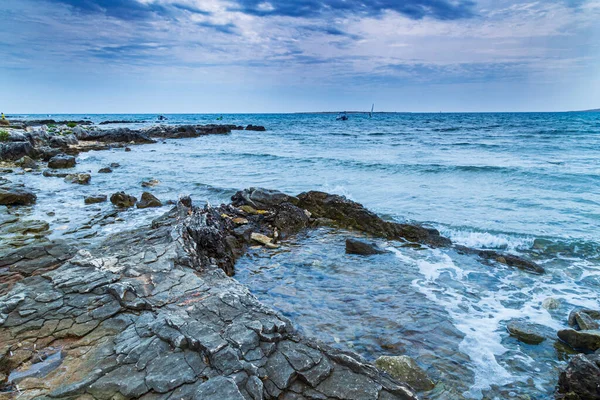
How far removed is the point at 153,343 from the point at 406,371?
3673 mm

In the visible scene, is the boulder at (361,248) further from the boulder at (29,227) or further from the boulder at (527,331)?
the boulder at (29,227)

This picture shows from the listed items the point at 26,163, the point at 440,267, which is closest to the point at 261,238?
the point at 440,267

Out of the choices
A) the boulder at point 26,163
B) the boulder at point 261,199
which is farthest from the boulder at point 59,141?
the boulder at point 261,199

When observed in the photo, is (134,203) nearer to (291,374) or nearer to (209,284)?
(209,284)

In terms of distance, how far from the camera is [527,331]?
6.64 m

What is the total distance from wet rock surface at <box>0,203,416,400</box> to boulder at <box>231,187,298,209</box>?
7375mm

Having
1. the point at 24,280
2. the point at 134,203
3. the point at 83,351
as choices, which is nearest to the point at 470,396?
the point at 83,351

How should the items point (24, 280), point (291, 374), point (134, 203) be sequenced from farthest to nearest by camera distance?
point (134, 203)
point (24, 280)
point (291, 374)

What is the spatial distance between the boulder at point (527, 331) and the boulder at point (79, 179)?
2078 cm

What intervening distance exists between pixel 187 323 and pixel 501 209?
14.6m

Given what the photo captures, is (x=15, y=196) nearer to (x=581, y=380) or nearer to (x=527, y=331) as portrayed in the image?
(x=527, y=331)

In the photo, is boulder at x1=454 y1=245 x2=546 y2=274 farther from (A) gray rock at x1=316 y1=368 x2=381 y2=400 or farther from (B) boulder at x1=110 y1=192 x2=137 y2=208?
(B) boulder at x1=110 y1=192 x2=137 y2=208

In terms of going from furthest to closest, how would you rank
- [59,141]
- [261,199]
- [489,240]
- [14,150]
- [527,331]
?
[59,141]
[14,150]
[261,199]
[489,240]
[527,331]

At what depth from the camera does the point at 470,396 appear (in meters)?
5.09
